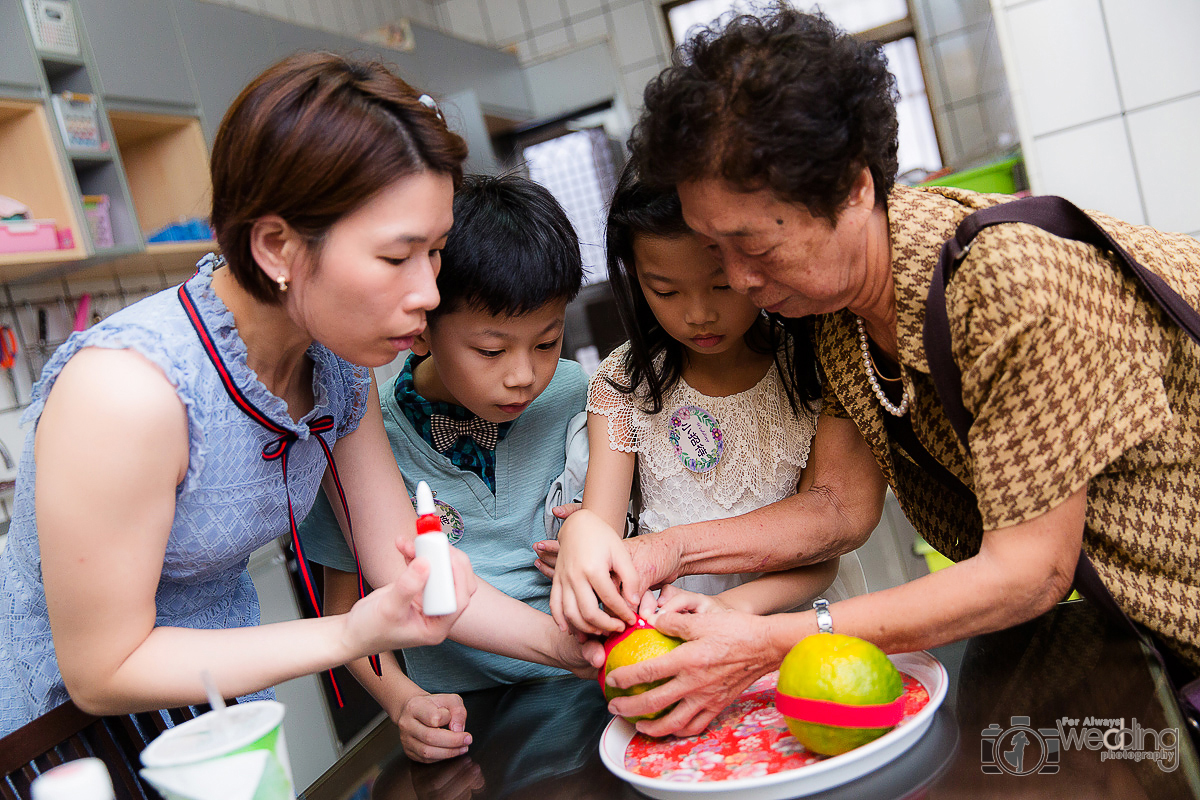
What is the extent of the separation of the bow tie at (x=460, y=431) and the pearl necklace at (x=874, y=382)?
1.81 feet

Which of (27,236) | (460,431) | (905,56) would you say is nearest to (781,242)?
(460,431)

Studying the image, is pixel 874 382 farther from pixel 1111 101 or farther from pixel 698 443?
pixel 1111 101

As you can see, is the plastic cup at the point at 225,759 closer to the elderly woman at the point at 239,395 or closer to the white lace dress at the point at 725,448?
the elderly woman at the point at 239,395

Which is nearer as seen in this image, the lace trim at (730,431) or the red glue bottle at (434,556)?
the red glue bottle at (434,556)

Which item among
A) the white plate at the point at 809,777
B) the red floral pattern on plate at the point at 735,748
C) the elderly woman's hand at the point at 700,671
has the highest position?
the elderly woman's hand at the point at 700,671

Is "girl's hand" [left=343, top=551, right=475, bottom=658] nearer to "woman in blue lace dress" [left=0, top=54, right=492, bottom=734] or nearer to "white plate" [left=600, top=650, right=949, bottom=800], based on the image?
"woman in blue lace dress" [left=0, top=54, right=492, bottom=734]

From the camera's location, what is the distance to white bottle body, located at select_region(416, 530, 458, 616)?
0.67 meters

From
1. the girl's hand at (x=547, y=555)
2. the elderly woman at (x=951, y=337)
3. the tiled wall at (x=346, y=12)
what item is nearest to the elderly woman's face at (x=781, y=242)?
the elderly woman at (x=951, y=337)

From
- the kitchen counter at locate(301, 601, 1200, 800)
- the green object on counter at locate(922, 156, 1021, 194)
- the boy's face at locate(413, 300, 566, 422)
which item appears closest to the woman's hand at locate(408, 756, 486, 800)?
the kitchen counter at locate(301, 601, 1200, 800)

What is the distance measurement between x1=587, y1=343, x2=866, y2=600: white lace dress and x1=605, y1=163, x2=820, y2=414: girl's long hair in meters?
0.02

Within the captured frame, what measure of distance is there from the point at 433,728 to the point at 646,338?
61 cm

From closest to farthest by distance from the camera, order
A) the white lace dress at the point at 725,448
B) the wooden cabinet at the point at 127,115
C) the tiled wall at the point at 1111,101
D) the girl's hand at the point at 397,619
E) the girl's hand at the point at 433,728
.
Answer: the girl's hand at the point at 397,619 < the girl's hand at the point at 433,728 < the white lace dress at the point at 725,448 < the tiled wall at the point at 1111,101 < the wooden cabinet at the point at 127,115

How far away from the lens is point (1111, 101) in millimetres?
2170

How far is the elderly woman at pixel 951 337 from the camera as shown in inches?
32.9
